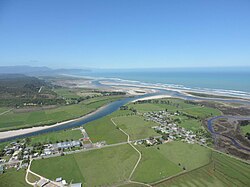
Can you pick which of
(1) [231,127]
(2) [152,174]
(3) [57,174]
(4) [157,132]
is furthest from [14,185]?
(1) [231,127]

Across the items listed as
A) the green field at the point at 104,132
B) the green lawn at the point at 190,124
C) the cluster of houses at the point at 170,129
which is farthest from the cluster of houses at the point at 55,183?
the green lawn at the point at 190,124

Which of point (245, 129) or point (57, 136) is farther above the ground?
point (245, 129)

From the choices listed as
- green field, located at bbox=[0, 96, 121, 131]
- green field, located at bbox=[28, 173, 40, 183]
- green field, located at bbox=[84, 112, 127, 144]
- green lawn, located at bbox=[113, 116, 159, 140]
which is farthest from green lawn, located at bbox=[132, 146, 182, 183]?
green field, located at bbox=[0, 96, 121, 131]

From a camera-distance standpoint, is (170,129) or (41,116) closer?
(170,129)

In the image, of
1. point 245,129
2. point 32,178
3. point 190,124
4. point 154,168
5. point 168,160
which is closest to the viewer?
point 32,178

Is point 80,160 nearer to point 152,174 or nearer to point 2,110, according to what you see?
point 152,174

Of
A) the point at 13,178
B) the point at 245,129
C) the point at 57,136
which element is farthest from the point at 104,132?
the point at 245,129

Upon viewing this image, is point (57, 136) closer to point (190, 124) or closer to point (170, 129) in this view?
point (170, 129)
